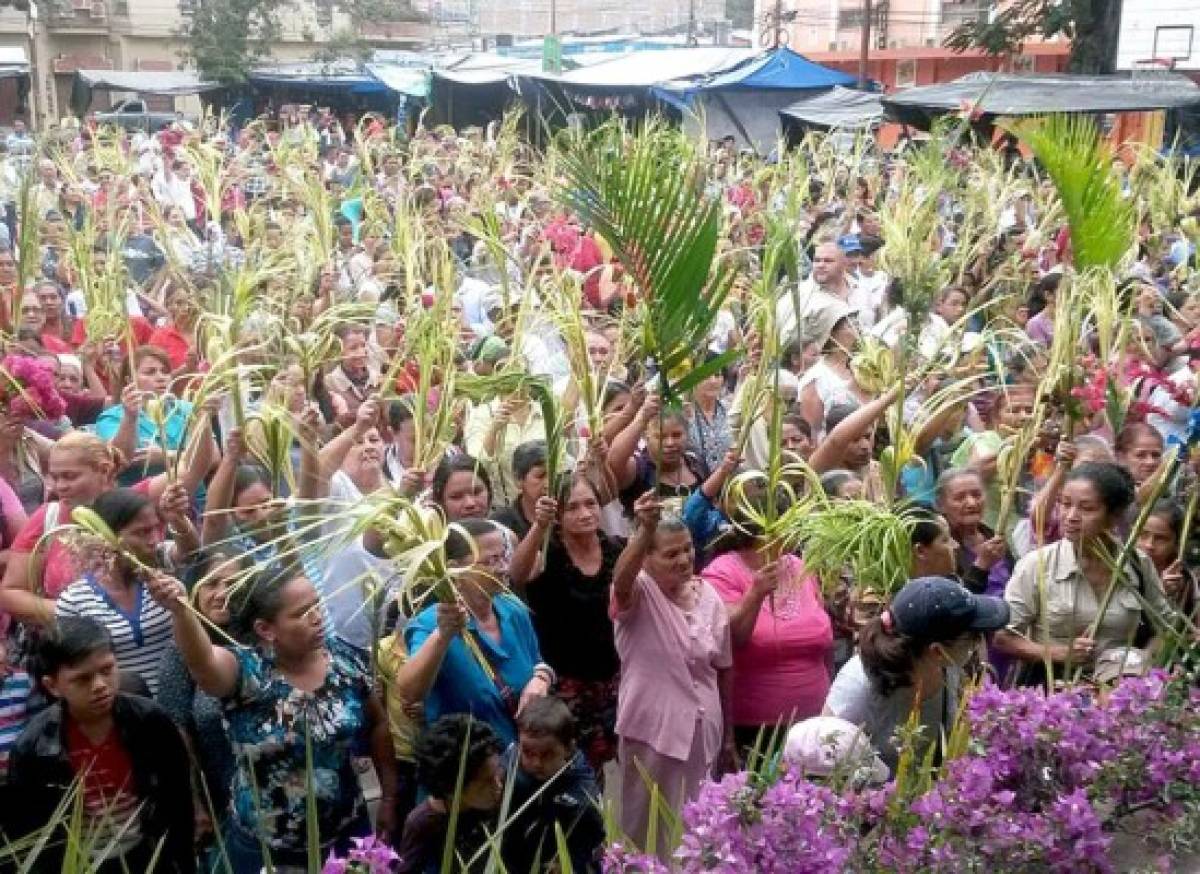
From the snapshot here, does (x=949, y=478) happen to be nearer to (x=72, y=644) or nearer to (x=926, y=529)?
(x=926, y=529)

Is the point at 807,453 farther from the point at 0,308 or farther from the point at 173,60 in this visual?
the point at 173,60

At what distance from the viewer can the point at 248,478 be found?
4156mm

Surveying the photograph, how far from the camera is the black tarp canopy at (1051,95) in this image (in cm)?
1270

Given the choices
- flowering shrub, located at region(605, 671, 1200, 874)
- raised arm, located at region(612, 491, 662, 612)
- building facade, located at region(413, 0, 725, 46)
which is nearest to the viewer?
flowering shrub, located at region(605, 671, 1200, 874)

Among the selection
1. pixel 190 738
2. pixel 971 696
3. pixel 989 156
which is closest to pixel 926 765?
pixel 971 696

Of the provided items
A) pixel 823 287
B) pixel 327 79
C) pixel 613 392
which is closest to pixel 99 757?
pixel 613 392

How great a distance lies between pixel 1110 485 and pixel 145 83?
3245 cm

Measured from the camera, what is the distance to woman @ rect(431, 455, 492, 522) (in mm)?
4199

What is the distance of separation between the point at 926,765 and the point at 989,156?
30.6 feet

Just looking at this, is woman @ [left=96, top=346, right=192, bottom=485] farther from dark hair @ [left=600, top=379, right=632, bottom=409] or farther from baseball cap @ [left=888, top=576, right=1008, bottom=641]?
baseball cap @ [left=888, top=576, right=1008, bottom=641]

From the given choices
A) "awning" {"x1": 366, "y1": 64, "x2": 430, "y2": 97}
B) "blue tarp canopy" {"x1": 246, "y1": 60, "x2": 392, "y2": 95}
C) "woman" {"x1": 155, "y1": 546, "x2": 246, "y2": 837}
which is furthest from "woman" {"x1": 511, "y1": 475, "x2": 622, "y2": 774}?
"blue tarp canopy" {"x1": 246, "y1": 60, "x2": 392, "y2": 95}

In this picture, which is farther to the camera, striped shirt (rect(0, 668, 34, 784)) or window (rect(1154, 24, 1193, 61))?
window (rect(1154, 24, 1193, 61))

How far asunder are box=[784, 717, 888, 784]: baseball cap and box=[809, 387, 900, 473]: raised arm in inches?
65.5

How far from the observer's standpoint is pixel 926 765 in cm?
244
